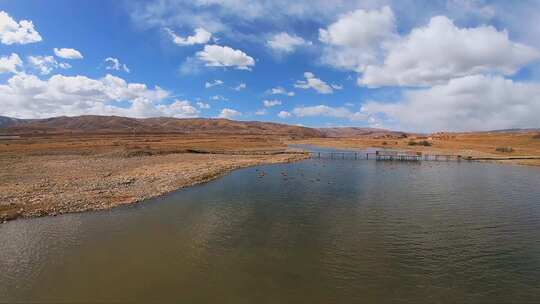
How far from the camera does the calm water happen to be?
1483 cm

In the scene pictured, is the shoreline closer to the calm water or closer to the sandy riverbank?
the sandy riverbank

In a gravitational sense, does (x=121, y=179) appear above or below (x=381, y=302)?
above

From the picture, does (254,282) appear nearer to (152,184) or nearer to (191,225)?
(191,225)

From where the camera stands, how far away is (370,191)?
38031mm

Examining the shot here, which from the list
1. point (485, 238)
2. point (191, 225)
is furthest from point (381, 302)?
point (191, 225)

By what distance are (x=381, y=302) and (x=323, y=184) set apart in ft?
94.6

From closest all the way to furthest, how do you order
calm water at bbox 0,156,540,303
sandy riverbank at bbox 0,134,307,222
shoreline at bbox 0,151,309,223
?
calm water at bbox 0,156,540,303
shoreline at bbox 0,151,309,223
sandy riverbank at bbox 0,134,307,222

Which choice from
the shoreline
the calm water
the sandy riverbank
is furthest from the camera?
the sandy riverbank

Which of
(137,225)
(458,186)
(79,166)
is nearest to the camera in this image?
(137,225)

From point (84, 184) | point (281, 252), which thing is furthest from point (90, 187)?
point (281, 252)

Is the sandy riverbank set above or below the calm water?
above

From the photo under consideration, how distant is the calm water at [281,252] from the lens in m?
14.8

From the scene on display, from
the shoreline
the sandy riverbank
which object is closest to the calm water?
the shoreline

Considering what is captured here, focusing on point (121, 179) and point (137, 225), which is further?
point (121, 179)
